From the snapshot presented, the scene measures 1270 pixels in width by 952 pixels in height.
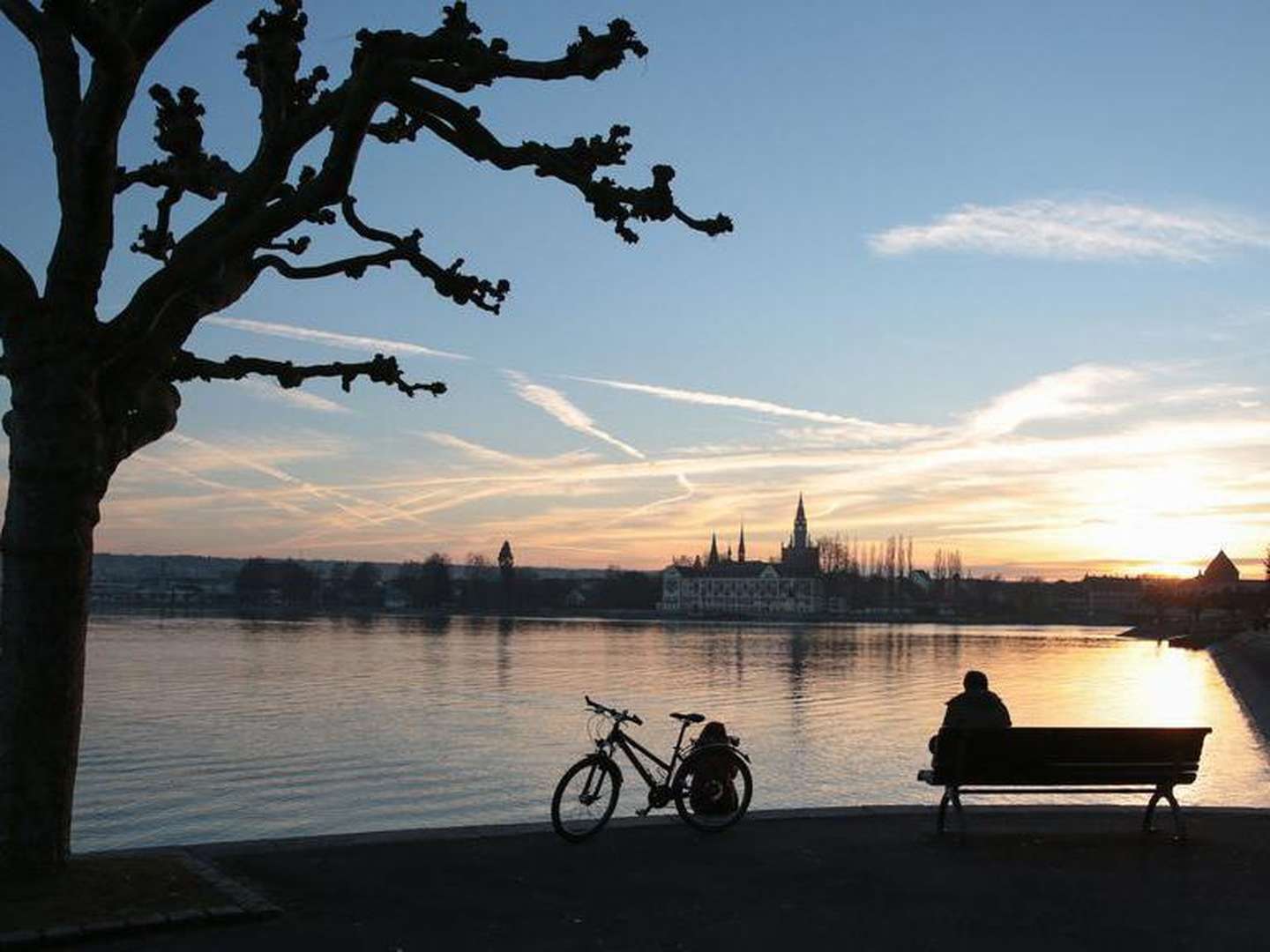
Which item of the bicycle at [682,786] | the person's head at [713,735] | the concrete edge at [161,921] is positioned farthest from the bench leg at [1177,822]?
the concrete edge at [161,921]

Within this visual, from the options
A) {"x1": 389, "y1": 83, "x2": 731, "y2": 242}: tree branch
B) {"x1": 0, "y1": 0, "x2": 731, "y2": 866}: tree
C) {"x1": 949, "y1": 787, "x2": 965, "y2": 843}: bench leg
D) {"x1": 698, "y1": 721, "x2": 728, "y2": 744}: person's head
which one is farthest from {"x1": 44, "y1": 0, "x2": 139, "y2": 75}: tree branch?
{"x1": 949, "y1": 787, "x2": 965, "y2": 843}: bench leg

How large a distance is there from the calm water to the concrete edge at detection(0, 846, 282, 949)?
1238 cm

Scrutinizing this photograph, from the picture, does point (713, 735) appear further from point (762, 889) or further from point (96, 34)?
point (96, 34)

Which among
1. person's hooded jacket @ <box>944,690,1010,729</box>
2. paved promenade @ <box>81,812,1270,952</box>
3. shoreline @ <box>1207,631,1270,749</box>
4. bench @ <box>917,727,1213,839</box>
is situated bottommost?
shoreline @ <box>1207,631,1270,749</box>

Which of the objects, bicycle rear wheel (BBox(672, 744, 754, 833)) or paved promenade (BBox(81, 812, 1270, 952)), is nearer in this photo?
paved promenade (BBox(81, 812, 1270, 952))

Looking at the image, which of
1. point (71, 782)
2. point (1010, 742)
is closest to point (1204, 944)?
point (1010, 742)

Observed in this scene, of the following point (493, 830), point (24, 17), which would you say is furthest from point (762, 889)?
point (24, 17)

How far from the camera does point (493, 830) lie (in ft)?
34.9

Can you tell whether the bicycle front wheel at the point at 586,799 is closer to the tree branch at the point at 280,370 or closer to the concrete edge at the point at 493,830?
the concrete edge at the point at 493,830

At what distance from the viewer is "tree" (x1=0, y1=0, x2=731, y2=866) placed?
8398 mm

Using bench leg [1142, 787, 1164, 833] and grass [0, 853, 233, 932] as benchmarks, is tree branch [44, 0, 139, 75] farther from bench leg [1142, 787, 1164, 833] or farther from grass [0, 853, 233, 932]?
bench leg [1142, 787, 1164, 833]

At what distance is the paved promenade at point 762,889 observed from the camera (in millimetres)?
7574

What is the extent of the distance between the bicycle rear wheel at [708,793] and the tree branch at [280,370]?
14.0 feet

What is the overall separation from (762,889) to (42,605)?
5306 millimetres
